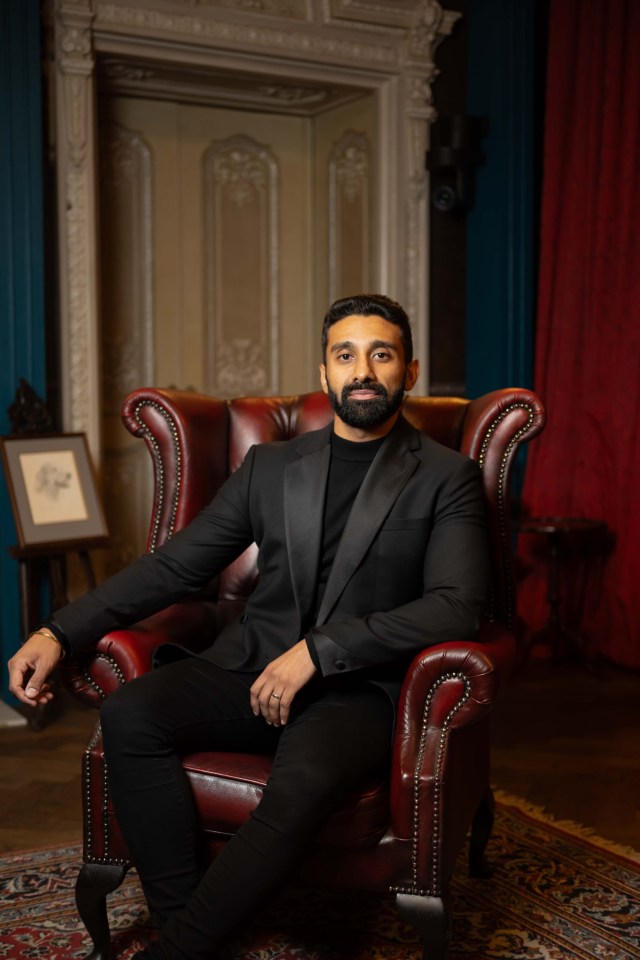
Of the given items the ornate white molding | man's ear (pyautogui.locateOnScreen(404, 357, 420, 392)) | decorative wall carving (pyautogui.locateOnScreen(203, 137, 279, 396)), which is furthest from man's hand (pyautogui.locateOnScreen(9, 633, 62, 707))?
decorative wall carving (pyautogui.locateOnScreen(203, 137, 279, 396))

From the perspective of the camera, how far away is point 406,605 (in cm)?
213

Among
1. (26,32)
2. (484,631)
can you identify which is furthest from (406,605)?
(26,32)

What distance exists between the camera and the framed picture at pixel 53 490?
4109mm

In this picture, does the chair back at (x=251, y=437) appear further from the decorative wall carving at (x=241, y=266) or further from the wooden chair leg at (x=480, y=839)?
the decorative wall carving at (x=241, y=266)

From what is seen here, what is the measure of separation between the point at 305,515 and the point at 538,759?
1.61m

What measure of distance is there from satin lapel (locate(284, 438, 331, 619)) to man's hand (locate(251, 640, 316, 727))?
197 mm

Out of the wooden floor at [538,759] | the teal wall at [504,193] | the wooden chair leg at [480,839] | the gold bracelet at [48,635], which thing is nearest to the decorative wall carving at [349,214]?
the teal wall at [504,193]

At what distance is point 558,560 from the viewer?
4.95 meters

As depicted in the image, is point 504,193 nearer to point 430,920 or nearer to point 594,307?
point 594,307

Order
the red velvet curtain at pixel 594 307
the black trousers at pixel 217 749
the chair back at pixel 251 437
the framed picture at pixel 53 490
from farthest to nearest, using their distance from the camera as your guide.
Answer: the red velvet curtain at pixel 594 307 < the framed picture at pixel 53 490 < the chair back at pixel 251 437 < the black trousers at pixel 217 749

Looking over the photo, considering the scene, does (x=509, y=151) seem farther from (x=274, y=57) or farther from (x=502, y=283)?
(x=274, y=57)

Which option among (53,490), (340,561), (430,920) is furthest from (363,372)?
(53,490)

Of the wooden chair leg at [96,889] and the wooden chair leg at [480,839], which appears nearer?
the wooden chair leg at [96,889]

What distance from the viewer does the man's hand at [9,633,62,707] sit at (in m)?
2.15
